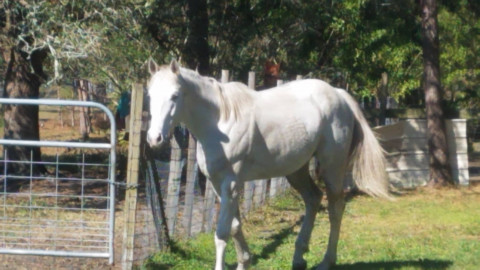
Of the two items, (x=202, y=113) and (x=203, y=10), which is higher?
(x=203, y=10)

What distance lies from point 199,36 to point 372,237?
5432mm

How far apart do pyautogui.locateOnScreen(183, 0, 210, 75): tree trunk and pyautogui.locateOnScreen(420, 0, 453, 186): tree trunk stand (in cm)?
406

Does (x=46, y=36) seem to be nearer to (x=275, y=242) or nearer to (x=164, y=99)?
(x=275, y=242)

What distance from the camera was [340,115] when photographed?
23.7 ft

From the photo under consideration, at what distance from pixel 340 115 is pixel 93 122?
22.0 m

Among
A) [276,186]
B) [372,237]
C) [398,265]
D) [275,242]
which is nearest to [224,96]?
[398,265]

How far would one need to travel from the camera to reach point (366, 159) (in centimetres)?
749

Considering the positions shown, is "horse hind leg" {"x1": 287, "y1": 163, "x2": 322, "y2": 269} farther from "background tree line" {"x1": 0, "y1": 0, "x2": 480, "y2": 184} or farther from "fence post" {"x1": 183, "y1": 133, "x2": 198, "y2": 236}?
"background tree line" {"x1": 0, "y1": 0, "x2": 480, "y2": 184}

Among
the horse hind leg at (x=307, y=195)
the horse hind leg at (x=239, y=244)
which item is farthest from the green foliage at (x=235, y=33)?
the horse hind leg at (x=239, y=244)

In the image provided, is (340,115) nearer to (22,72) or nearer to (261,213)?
(261,213)

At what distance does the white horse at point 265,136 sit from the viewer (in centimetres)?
605

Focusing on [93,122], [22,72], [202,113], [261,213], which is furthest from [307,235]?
[93,122]

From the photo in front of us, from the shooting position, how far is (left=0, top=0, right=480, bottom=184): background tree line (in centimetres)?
1069

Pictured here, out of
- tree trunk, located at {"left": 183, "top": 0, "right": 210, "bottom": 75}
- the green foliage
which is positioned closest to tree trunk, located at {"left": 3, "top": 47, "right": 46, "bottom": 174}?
the green foliage
